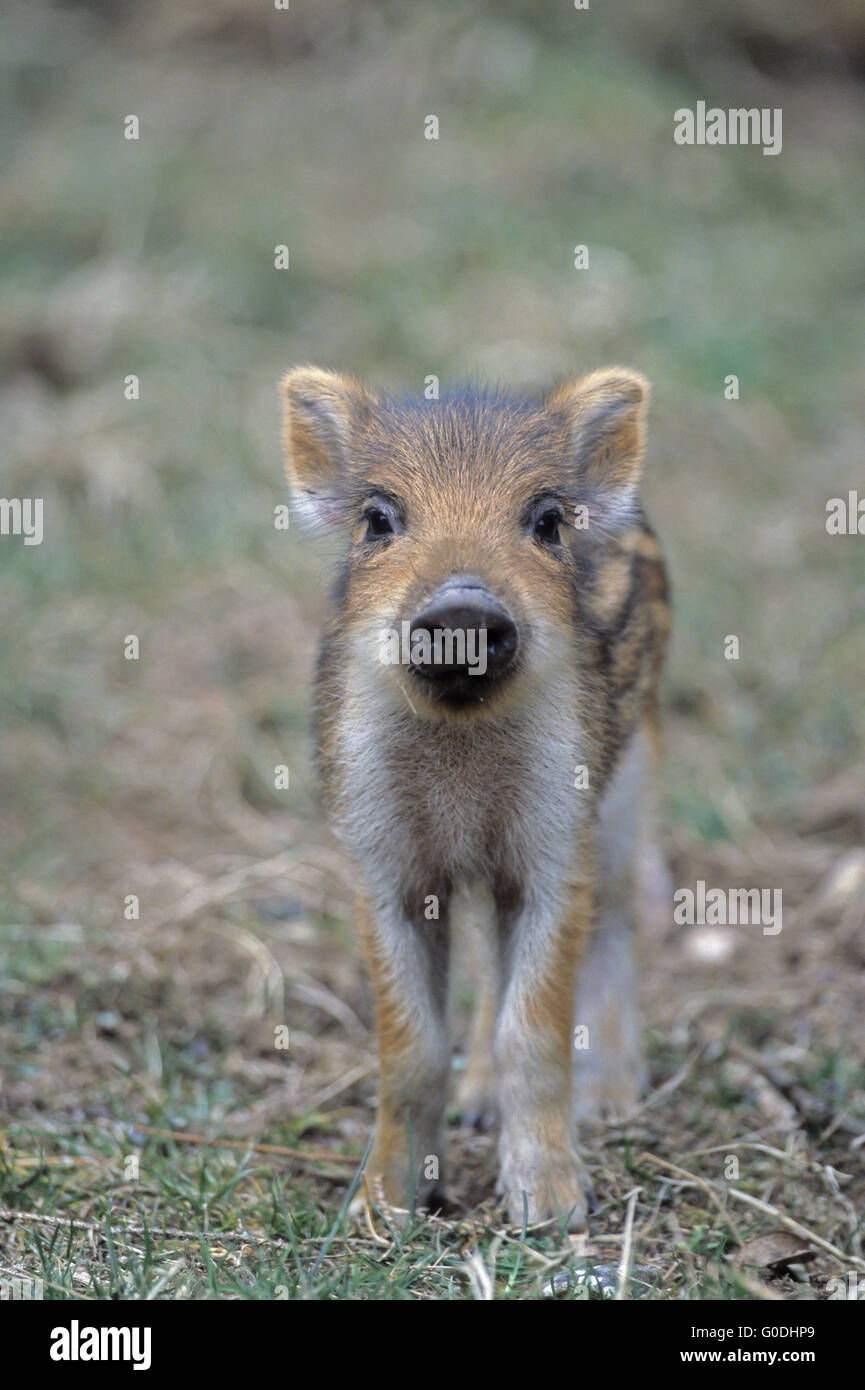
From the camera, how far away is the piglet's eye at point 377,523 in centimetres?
467

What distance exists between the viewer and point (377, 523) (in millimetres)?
4703

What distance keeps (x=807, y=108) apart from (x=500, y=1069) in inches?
554

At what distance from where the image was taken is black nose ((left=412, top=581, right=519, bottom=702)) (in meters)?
3.95

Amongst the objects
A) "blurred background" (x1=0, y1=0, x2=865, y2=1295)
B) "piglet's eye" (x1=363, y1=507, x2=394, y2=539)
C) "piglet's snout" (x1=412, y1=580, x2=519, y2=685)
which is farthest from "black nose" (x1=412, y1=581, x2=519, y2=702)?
"blurred background" (x1=0, y1=0, x2=865, y2=1295)

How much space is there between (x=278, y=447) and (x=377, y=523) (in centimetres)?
606

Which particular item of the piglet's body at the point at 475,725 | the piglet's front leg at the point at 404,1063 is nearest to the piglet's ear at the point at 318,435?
the piglet's body at the point at 475,725

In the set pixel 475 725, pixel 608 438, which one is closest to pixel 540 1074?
pixel 475 725

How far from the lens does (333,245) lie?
1299cm

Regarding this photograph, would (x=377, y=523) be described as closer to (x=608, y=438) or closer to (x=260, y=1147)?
(x=608, y=438)

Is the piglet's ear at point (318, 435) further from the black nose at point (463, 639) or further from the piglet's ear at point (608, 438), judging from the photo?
the black nose at point (463, 639)

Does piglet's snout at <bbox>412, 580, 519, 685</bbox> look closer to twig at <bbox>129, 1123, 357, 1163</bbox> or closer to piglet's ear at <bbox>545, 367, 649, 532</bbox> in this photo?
piglet's ear at <bbox>545, 367, 649, 532</bbox>
